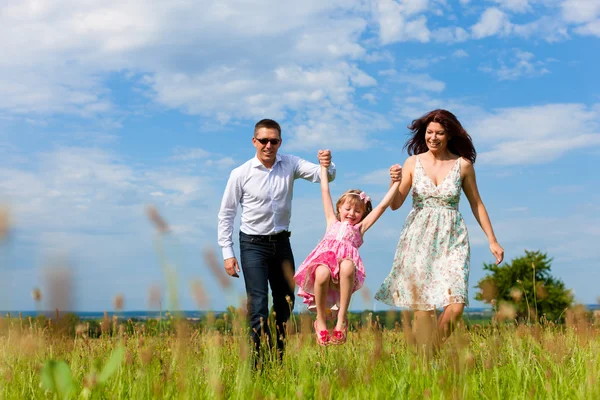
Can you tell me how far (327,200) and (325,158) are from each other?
17.4 inches

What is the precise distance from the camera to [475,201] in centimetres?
643

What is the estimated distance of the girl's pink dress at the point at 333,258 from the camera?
5.75 m

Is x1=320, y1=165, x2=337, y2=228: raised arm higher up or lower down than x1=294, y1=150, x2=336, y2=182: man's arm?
lower down

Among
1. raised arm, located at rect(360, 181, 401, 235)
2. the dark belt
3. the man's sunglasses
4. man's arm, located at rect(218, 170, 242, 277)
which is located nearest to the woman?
raised arm, located at rect(360, 181, 401, 235)

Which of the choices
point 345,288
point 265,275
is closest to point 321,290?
point 345,288

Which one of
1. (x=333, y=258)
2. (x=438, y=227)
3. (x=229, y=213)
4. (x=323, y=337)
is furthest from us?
(x=229, y=213)

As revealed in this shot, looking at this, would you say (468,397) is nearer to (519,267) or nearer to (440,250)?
(440,250)

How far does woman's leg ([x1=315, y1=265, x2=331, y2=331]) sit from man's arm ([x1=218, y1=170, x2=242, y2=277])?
1.09 m

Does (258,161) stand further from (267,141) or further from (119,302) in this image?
(119,302)

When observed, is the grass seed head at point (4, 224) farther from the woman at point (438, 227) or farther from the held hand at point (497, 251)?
the held hand at point (497, 251)

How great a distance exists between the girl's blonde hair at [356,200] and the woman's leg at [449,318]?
121cm

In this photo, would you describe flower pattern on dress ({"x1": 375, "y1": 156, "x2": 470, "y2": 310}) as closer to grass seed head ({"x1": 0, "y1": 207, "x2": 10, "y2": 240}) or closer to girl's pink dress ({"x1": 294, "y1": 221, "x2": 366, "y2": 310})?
girl's pink dress ({"x1": 294, "y1": 221, "x2": 366, "y2": 310})

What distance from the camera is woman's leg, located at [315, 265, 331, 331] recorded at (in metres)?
5.71

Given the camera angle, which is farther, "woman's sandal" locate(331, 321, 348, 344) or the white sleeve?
the white sleeve
